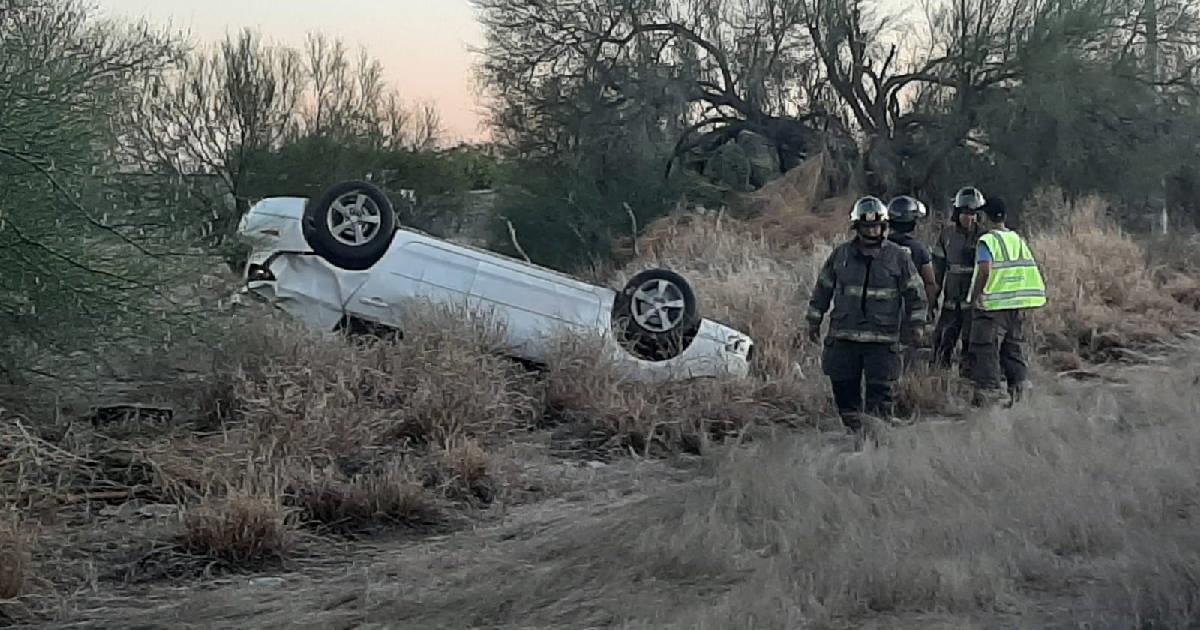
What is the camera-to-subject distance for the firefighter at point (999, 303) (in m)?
9.70

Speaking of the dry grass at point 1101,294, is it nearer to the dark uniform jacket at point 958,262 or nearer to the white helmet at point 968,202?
the dark uniform jacket at point 958,262

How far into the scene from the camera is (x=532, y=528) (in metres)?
6.91

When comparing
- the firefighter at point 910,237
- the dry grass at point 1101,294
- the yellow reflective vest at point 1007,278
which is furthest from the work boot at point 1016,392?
the dry grass at point 1101,294

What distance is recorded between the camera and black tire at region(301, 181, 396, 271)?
9.98m

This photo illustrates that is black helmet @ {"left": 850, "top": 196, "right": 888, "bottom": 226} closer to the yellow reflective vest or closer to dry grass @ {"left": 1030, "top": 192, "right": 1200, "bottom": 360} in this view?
the yellow reflective vest

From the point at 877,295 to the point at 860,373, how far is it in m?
0.68

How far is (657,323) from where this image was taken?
416 inches

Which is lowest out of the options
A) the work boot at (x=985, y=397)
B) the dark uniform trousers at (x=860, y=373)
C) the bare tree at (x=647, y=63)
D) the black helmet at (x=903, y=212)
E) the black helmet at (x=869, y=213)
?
→ the work boot at (x=985, y=397)

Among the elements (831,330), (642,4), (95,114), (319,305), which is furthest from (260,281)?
(642,4)

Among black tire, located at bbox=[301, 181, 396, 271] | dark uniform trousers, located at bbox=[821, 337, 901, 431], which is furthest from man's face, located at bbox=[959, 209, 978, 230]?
black tire, located at bbox=[301, 181, 396, 271]

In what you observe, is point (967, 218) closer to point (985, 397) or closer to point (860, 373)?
point (985, 397)

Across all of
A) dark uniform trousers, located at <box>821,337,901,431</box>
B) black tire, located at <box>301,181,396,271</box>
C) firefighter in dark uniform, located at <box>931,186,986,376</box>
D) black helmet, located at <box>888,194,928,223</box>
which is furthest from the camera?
firefighter in dark uniform, located at <box>931,186,986,376</box>

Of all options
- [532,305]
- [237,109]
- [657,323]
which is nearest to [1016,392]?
[657,323]

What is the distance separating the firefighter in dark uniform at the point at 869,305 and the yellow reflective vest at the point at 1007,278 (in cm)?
142
